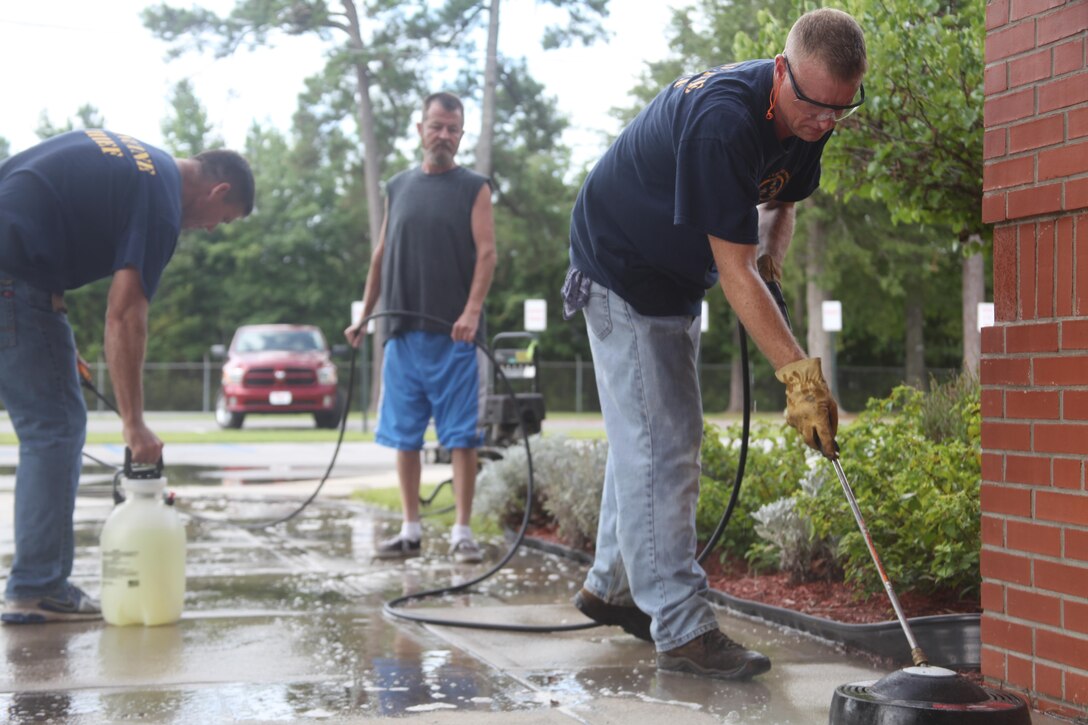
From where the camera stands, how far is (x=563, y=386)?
36250 mm

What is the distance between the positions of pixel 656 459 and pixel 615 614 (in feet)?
2.16

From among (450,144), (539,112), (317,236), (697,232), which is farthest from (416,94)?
(697,232)

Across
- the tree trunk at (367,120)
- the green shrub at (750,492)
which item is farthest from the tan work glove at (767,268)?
the tree trunk at (367,120)

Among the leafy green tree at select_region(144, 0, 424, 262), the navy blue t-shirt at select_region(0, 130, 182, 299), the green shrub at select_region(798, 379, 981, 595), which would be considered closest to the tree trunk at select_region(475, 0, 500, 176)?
the leafy green tree at select_region(144, 0, 424, 262)

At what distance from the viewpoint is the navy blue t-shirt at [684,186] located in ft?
10.6

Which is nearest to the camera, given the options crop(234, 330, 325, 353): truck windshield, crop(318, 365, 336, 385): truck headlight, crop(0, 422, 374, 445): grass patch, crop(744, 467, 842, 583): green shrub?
crop(744, 467, 842, 583): green shrub

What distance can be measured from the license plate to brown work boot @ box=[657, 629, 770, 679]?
64.4ft

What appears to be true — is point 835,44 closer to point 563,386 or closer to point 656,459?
point 656,459

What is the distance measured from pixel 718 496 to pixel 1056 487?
2.27m

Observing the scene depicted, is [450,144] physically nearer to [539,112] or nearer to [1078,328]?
[1078,328]

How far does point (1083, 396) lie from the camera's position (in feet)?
9.91

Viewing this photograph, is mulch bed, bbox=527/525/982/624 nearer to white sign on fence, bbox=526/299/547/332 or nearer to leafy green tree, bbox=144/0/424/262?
Answer: white sign on fence, bbox=526/299/547/332

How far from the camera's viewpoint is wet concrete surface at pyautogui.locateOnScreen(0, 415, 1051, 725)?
3.25m

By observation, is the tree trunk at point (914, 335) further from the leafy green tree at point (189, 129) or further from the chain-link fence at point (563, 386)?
the leafy green tree at point (189, 129)
